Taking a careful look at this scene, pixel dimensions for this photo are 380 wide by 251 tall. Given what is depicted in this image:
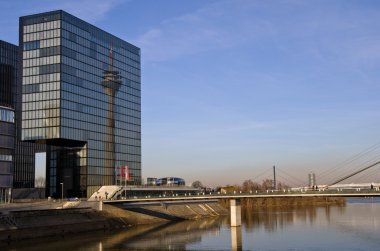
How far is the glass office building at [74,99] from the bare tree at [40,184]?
106 inches

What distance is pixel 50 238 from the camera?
100 meters

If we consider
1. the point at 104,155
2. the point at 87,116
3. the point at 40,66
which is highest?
the point at 40,66

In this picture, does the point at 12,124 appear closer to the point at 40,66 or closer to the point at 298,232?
the point at 40,66

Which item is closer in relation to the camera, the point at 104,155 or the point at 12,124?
the point at 12,124

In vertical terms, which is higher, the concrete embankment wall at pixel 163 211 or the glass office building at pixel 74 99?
the glass office building at pixel 74 99

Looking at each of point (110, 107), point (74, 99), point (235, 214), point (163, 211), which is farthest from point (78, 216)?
point (110, 107)

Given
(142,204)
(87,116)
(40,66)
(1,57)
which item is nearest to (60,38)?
(40,66)

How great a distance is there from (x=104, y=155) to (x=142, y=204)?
32.8m

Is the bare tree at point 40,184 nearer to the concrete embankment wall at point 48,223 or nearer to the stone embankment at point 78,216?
the stone embankment at point 78,216

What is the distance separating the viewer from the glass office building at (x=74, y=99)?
509 ft

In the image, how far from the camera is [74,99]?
159625 mm

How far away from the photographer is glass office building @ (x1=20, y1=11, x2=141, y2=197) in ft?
509

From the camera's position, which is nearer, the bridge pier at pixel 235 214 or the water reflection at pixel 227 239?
the water reflection at pixel 227 239

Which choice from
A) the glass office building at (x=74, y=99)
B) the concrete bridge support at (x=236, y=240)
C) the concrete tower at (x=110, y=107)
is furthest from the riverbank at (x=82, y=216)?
the concrete tower at (x=110, y=107)
